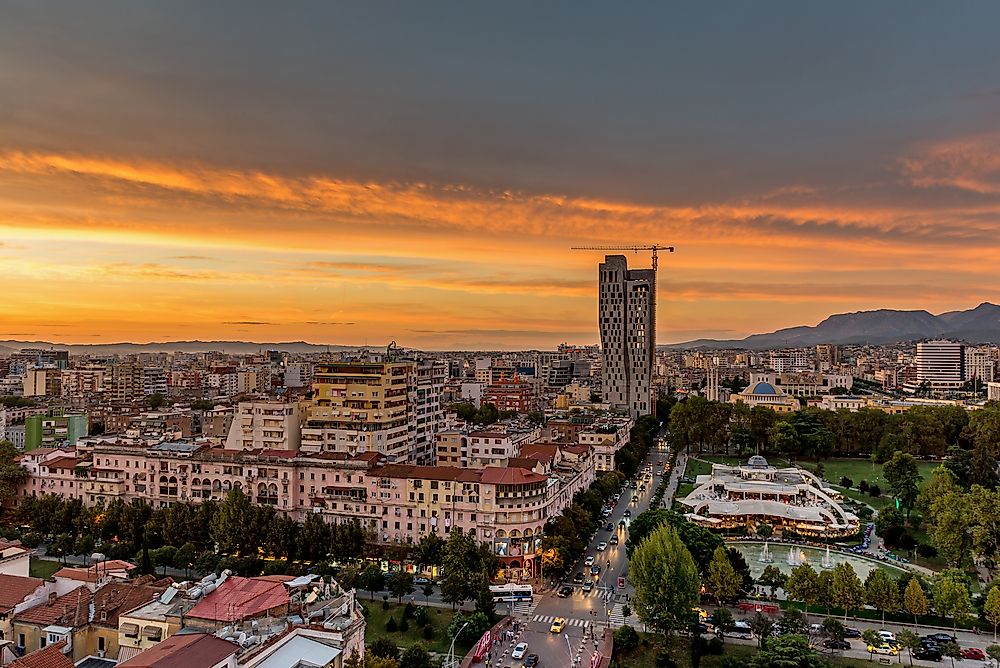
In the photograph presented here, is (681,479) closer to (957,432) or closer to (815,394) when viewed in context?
(957,432)

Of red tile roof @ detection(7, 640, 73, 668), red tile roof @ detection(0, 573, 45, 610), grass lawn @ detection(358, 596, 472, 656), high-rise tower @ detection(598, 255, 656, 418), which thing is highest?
high-rise tower @ detection(598, 255, 656, 418)

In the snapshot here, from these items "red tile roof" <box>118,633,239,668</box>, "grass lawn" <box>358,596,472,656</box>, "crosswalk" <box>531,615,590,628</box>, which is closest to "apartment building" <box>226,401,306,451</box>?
"grass lawn" <box>358,596,472,656</box>

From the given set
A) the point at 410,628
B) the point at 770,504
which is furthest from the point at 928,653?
the point at 410,628

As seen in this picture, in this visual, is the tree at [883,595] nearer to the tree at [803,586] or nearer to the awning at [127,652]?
the tree at [803,586]

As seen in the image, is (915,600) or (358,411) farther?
(358,411)

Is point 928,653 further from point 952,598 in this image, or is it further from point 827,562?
point 827,562

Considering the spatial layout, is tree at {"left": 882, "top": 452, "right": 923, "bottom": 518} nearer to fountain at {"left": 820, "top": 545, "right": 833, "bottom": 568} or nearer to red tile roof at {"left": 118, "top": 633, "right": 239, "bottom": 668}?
fountain at {"left": 820, "top": 545, "right": 833, "bottom": 568}

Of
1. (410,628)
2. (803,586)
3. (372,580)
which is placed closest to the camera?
(803,586)

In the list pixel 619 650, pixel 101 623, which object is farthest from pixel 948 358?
pixel 101 623
